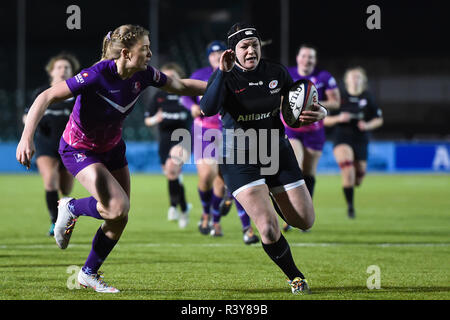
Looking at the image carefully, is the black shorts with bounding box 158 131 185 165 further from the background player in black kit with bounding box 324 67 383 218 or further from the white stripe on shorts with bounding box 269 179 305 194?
the white stripe on shorts with bounding box 269 179 305 194

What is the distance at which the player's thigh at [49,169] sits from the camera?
9.14m

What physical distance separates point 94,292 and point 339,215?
719 centimetres

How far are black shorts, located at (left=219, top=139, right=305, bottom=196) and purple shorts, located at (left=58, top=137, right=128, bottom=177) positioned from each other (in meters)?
0.81

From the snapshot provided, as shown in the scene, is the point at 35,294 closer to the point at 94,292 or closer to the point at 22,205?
the point at 94,292

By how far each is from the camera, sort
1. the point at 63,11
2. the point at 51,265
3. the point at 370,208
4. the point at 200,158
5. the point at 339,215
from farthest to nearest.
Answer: the point at 63,11
the point at 370,208
the point at 339,215
the point at 200,158
the point at 51,265

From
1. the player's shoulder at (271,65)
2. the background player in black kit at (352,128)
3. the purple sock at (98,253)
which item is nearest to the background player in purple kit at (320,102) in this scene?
the background player in black kit at (352,128)

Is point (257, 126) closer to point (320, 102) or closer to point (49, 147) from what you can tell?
point (320, 102)

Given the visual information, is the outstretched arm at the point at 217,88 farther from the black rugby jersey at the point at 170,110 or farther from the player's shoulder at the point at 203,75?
the black rugby jersey at the point at 170,110

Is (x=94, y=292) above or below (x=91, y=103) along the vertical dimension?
below

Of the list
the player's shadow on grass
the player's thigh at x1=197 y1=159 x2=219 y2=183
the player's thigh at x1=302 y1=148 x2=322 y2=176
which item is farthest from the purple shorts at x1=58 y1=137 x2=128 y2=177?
the player's thigh at x1=302 y1=148 x2=322 y2=176

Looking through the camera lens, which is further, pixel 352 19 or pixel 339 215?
pixel 352 19

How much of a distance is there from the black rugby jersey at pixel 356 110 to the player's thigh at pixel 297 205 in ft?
20.9

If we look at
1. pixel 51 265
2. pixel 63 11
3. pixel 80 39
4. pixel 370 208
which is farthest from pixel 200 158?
pixel 80 39

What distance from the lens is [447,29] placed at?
118 feet
